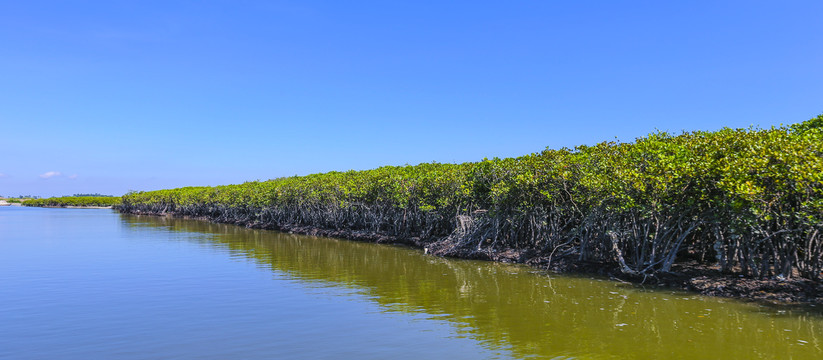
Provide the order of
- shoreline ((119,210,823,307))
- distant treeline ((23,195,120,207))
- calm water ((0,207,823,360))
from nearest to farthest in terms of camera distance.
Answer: calm water ((0,207,823,360)) → shoreline ((119,210,823,307)) → distant treeline ((23,195,120,207))

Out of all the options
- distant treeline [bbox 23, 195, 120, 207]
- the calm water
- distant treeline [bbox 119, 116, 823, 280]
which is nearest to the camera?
the calm water

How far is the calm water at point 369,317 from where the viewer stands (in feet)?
29.3

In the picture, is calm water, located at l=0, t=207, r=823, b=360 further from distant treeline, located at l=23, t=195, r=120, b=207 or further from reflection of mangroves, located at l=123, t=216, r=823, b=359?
distant treeline, located at l=23, t=195, r=120, b=207

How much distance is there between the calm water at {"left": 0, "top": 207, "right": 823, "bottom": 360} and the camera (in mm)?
8945

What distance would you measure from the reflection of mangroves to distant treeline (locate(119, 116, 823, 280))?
6.89 feet

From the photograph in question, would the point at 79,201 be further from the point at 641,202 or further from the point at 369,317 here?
the point at 641,202

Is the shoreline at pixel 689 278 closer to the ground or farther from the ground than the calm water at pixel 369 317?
farther from the ground

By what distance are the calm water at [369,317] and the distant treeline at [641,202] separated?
2.09 meters

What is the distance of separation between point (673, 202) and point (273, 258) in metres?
16.4

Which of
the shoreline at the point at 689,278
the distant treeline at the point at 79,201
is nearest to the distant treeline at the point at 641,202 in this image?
the shoreline at the point at 689,278

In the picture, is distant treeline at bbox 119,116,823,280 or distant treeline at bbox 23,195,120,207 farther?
distant treeline at bbox 23,195,120,207

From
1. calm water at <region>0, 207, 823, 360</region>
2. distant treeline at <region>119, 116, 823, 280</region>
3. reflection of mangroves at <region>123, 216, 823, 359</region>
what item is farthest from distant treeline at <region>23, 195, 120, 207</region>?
reflection of mangroves at <region>123, 216, 823, 359</region>

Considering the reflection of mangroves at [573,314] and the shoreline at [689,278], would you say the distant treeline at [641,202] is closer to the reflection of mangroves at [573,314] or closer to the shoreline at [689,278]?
the shoreline at [689,278]

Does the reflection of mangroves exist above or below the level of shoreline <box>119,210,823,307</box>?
below
